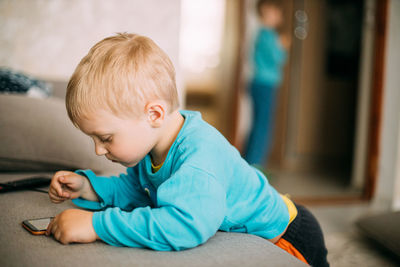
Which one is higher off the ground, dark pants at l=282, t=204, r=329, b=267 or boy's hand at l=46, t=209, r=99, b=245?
boy's hand at l=46, t=209, r=99, b=245

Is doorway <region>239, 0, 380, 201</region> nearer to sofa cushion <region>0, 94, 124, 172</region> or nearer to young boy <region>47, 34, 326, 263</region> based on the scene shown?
sofa cushion <region>0, 94, 124, 172</region>

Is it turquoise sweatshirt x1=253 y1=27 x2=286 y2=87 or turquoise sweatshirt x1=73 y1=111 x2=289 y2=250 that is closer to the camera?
turquoise sweatshirt x1=73 y1=111 x2=289 y2=250

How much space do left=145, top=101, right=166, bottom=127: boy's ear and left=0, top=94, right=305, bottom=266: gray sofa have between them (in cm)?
25

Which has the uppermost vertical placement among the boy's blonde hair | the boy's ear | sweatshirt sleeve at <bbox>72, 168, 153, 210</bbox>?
the boy's blonde hair

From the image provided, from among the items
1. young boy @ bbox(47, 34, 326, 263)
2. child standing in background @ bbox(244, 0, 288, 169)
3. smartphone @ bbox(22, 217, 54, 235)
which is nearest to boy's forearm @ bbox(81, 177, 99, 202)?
young boy @ bbox(47, 34, 326, 263)

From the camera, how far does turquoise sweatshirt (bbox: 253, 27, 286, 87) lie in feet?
9.30

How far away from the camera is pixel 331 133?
3.87m

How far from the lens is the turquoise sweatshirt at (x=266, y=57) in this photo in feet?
9.30

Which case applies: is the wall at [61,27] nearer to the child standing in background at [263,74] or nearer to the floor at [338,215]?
the child standing in background at [263,74]

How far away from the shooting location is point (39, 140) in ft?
3.73

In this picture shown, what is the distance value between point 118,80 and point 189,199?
26cm

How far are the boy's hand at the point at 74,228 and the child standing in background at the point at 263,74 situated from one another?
7.84ft

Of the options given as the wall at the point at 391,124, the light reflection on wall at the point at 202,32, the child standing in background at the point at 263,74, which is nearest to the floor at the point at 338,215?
the wall at the point at 391,124

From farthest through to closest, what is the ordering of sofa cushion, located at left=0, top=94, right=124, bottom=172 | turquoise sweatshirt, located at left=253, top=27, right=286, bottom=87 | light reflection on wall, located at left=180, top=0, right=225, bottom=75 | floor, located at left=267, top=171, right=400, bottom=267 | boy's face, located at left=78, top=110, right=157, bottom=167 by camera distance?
light reflection on wall, located at left=180, top=0, right=225, bottom=75 < turquoise sweatshirt, located at left=253, top=27, right=286, bottom=87 < floor, located at left=267, top=171, right=400, bottom=267 < sofa cushion, located at left=0, top=94, right=124, bottom=172 < boy's face, located at left=78, top=110, right=157, bottom=167
